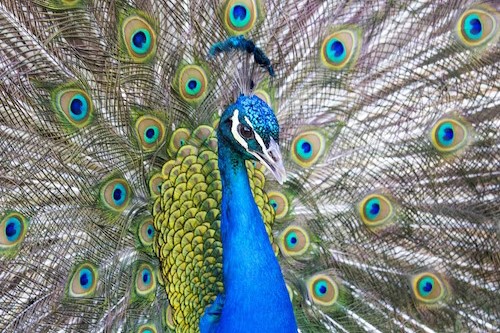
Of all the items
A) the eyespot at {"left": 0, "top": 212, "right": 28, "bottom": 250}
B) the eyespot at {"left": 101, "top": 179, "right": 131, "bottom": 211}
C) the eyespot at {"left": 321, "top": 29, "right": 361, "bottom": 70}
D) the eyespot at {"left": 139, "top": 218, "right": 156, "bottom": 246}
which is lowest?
the eyespot at {"left": 0, "top": 212, "right": 28, "bottom": 250}

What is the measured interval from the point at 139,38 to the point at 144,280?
2.25 feet

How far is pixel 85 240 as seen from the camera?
1886 millimetres

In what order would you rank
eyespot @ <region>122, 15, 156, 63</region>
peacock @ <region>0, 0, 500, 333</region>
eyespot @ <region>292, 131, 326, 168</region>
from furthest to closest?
eyespot @ <region>292, 131, 326, 168</region>, eyespot @ <region>122, 15, 156, 63</region>, peacock @ <region>0, 0, 500, 333</region>

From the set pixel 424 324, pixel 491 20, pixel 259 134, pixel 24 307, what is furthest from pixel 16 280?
pixel 491 20

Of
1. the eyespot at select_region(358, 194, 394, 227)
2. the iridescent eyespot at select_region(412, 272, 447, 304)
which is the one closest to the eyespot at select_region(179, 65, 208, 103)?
the eyespot at select_region(358, 194, 394, 227)

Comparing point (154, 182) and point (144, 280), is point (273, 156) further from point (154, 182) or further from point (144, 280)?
point (144, 280)

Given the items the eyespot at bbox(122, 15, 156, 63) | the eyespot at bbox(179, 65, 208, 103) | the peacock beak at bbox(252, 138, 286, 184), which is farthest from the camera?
the eyespot at bbox(179, 65, 208, 103)

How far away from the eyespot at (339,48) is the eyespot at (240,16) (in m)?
0.23

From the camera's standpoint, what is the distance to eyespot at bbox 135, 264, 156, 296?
2006 mm

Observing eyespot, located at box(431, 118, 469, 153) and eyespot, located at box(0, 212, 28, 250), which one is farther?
eyespot, located at box(431, 118, 469, 153)

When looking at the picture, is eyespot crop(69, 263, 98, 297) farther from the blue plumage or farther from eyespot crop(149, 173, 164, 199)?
the blue plumage

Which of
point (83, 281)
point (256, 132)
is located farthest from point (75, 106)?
point (256, 132)

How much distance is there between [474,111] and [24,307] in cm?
137

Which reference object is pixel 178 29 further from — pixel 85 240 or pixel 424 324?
pixel 424 324
